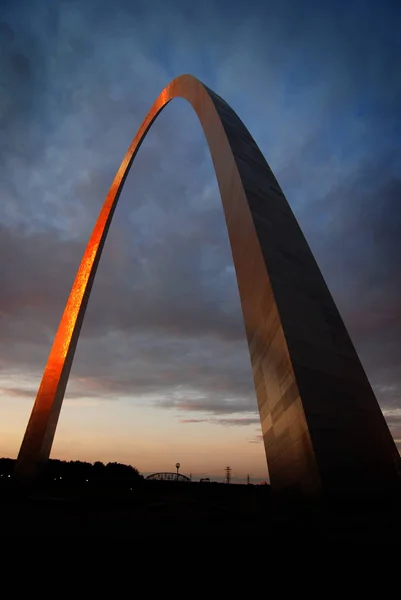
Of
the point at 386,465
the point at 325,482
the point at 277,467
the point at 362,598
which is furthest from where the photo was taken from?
the point at 277,467

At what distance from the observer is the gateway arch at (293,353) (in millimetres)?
4910

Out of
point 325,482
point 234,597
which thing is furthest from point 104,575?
point 325,482

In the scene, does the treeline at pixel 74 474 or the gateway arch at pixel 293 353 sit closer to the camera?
the gateway arch at pixel 293 353

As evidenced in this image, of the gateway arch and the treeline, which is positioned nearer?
the gateway arch

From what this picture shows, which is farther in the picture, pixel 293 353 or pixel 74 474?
pixel 74 474

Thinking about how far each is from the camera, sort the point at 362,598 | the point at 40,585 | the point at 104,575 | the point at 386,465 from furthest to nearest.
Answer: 1. the point at 386,465
2. the point at 104,575
3. the point at 40,585
4. the point at 362,598

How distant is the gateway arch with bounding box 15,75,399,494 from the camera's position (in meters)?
4.91

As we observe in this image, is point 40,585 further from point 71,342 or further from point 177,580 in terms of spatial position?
point 71,342

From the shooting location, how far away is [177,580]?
2346 millimetres

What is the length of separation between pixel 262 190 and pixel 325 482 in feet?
20.6

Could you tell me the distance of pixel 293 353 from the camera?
5457 millimetres

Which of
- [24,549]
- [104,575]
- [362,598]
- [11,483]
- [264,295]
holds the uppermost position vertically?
[264,295]

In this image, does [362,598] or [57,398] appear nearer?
[362,598]

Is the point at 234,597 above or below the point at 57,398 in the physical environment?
below
